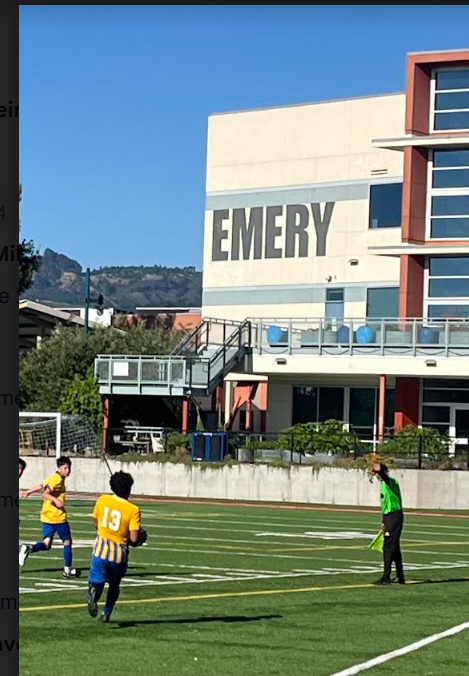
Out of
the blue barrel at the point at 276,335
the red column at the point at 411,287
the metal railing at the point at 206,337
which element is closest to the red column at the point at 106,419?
the metal railing at the point at 206,337

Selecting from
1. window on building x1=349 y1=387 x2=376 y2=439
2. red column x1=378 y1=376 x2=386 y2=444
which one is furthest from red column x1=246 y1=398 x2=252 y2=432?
red column x1=378 y1=376 x2=386 y2=444

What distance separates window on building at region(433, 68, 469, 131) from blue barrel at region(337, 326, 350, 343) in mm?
8731

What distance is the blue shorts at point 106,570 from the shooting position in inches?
548

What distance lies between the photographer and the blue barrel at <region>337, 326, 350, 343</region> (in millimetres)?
54647

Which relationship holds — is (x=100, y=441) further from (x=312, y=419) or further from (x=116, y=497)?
(x=116, y=497)

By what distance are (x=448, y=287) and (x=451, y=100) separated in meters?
7.17

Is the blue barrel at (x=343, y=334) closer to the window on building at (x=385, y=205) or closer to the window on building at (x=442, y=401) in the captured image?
the window on building at (x=442, y=401)

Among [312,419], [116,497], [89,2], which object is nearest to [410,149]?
[312,419]

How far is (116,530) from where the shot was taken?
13.9 m

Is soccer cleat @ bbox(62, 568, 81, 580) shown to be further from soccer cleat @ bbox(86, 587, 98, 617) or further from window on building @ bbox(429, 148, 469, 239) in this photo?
window on building @ bbox(429, 148, 469, 239)

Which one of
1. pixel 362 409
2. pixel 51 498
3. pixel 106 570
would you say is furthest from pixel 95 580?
pixel 362 409

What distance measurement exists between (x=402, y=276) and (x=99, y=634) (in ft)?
145

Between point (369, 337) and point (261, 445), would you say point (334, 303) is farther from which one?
point (261, 445)

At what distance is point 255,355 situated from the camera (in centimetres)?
5731
